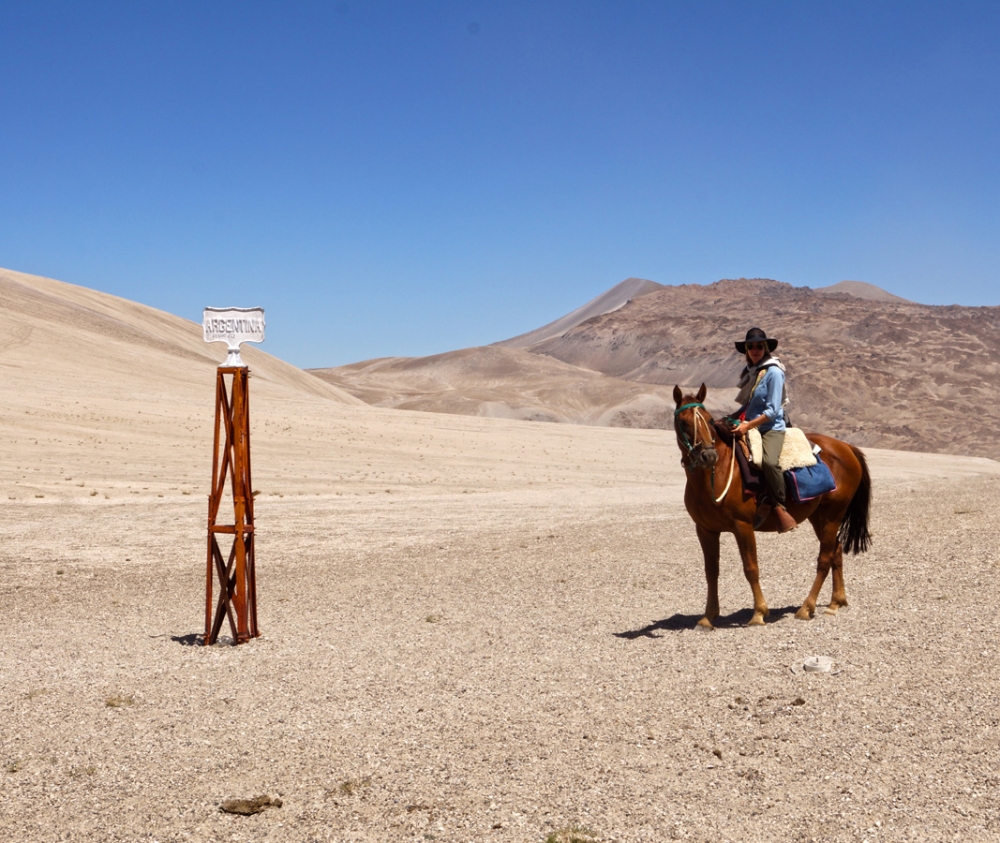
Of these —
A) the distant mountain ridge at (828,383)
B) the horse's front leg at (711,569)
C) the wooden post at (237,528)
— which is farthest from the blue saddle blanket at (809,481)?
the distant mountain ridge at (828,383)

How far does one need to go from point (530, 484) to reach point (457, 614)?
83.4 feet

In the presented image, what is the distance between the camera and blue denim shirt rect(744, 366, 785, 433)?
1058cm

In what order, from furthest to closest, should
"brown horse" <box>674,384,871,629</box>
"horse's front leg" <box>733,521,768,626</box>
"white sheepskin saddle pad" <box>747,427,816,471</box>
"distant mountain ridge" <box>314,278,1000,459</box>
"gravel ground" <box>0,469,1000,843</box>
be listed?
"distant mountain ridge" <box>314,278,1000,459</box>, "white sheepskin saddle pad" <box>747,427,816,471</box>, "horse's front leg" <box>733,521,768,626</box>, "brown horse" <box>674,384,871,629</box>, "gravel ground" <box>0,469,1000,843</box>

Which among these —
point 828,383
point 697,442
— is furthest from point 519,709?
point 828,383

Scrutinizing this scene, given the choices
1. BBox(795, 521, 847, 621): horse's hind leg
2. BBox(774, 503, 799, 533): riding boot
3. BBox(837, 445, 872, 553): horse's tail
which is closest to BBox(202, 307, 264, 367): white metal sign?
BBox(774, 503, 799, 533): riding boot

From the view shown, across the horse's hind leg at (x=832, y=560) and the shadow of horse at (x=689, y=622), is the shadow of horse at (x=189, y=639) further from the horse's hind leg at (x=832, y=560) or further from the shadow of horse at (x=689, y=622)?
the horse's hind leg at (x=832, y=560)

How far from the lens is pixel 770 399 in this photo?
1066 cm

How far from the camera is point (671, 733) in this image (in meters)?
7.15

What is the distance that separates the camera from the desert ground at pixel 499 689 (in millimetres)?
6035

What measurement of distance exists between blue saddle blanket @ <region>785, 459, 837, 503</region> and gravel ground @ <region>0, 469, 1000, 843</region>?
1437mm

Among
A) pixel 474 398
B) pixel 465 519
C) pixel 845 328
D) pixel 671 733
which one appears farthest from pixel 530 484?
pixel 845 328

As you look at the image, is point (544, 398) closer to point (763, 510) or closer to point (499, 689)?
point (763, 510)

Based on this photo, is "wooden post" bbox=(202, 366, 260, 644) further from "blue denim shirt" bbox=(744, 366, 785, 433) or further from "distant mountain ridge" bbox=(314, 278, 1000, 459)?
"distant mountain ridge" bbox=(314, 278, 1000, 459)

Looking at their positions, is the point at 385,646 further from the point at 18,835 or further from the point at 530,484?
the point at 530,484
